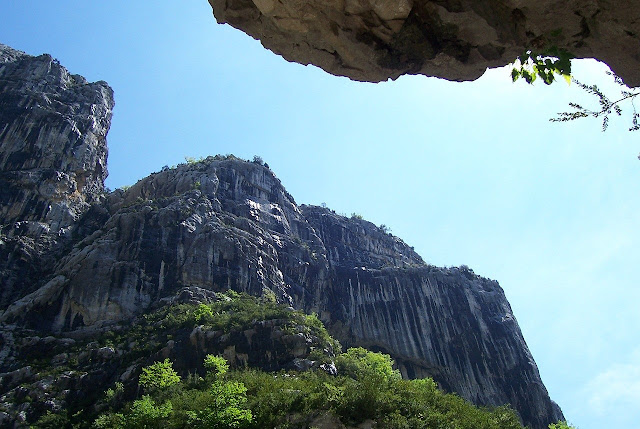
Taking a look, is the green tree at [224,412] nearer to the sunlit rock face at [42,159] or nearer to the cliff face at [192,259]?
the cliff face at [192,259]

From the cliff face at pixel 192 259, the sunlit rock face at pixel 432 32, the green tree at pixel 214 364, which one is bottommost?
the sunlit rock face at pixel 432 32

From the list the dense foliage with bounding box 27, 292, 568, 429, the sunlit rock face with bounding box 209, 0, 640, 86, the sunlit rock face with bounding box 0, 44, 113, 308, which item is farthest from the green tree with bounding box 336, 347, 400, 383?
the sunlit rock face with bounding box 0, 44, 113, 308

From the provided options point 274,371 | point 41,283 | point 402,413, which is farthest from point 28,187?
point 402,413

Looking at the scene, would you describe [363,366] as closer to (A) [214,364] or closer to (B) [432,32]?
(A) [214,364]

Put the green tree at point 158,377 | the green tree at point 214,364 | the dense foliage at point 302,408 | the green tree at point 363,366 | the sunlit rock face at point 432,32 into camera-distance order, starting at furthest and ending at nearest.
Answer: the green tree at point 363,366, the green tree at point 214,364, the green tree at point 158,377, the dense foliage at point 302,408, the sunlit rock face at point 432,32

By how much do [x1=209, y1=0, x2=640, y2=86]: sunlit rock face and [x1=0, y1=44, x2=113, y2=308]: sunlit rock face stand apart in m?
60.8

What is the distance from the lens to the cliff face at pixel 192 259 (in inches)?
2270

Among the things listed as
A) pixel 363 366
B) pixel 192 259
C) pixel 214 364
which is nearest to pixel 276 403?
pixel 214 364

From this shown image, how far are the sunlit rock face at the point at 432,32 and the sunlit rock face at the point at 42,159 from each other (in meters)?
60.8

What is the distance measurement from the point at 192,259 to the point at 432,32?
195ft

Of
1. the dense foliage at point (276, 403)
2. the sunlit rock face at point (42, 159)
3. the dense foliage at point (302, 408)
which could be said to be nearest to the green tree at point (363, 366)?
the dense foliage at point (276, 403)

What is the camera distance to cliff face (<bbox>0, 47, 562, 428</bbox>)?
57656mm

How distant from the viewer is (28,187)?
66500 mm

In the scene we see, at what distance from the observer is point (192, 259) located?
62.8m
